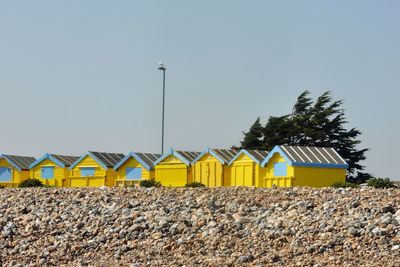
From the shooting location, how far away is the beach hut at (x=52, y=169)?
36688 millimetres

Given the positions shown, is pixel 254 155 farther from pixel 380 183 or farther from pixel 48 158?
pixel 48 158

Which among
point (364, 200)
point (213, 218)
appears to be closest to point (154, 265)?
point (213, 218)

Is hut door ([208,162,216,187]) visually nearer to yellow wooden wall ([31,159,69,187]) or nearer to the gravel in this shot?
yellow wooden wall ([31,159,69,187])

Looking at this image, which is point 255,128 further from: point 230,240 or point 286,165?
point 230,240

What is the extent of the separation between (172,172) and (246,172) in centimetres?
404

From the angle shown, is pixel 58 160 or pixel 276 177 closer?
pixel 276 177

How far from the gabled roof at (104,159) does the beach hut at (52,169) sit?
2.41ft

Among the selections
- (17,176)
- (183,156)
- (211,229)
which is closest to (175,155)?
(183,156)

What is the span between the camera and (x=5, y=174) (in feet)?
129

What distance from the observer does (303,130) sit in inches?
2041

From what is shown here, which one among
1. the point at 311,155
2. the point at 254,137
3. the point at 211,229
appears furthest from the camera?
the point at 254,137

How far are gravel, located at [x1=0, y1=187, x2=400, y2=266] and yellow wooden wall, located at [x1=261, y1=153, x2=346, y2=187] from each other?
33.7 ft

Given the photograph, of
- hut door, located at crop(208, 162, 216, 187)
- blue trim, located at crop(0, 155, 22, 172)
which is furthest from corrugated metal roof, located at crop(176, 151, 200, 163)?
blue trim, located at crop(0, 155, 22, 172)

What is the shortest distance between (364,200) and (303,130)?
3589 cm
